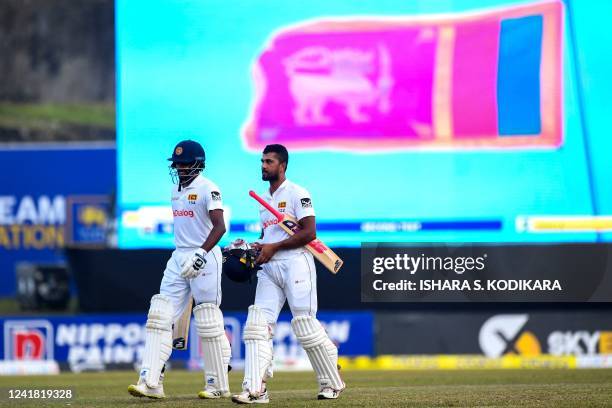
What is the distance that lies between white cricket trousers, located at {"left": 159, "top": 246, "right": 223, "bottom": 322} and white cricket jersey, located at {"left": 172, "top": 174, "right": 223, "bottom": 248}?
83 mm

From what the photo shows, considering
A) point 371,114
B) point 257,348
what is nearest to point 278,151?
point 257,348

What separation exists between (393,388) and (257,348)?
81.0 inches

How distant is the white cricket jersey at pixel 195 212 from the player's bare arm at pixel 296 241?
22.8 inches

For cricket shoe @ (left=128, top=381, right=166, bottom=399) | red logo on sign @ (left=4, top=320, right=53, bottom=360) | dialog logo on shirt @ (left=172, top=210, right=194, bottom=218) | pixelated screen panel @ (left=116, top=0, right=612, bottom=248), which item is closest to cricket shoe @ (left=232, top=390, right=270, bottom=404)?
cricket shoe @ (left=128, top=381, right=166, bottom=399)

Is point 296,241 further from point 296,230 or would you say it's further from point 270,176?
point 270,176

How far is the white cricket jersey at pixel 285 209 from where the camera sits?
9.58 m

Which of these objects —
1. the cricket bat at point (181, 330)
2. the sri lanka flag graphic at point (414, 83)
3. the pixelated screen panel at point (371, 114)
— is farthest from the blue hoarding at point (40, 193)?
the cricket bat at point (181, 330)

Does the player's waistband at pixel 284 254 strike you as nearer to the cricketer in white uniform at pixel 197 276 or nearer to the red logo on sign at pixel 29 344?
the cricketer in white uniform at pixel 197 276

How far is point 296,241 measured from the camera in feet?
31.2

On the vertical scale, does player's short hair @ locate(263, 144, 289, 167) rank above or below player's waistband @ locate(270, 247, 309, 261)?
above

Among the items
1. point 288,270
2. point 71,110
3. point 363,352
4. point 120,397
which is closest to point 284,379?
point 363,352

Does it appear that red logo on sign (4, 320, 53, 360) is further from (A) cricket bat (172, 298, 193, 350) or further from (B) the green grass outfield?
(A) cricket bat (172, 298, 193, 350)

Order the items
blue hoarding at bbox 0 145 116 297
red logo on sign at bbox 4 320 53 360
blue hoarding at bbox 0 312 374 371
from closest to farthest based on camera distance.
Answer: blue hoarding at bbox 0 312 374 371 < red logo on sign at bbox 4 320 53 360 < blue hoarding at bbox 0 145 116 297

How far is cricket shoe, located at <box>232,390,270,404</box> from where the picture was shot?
9.10 metres
